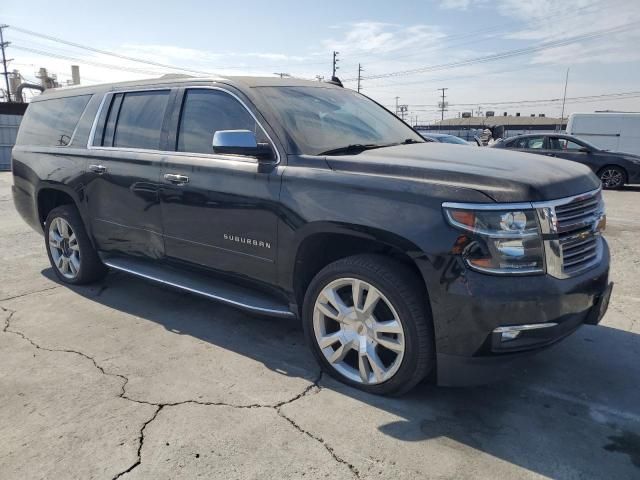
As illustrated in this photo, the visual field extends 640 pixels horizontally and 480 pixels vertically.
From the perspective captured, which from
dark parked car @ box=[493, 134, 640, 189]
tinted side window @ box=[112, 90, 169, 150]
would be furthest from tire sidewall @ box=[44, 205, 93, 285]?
dark parked car @ box=[493, 134, 640, 189]

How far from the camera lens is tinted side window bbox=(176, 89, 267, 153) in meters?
3.56

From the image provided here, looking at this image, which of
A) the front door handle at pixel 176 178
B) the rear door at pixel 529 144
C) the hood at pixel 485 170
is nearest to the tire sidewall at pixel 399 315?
the hood at pixel 485 170

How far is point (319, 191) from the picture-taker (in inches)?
119

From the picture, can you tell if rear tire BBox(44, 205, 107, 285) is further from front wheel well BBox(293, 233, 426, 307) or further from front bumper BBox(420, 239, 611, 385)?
front bumper BBox(420, 239, 611, 385)

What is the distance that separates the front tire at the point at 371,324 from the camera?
9.01 feet

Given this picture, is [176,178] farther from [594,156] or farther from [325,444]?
[594,156]

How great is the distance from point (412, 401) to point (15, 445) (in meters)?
2.09

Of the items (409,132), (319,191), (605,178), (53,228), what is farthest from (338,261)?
(605,178)

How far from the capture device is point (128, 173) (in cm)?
417

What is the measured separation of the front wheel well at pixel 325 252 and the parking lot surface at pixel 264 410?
596 mm

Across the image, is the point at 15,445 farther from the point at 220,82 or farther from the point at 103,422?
the point at 220,82

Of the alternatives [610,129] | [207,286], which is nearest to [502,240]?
[207,286]

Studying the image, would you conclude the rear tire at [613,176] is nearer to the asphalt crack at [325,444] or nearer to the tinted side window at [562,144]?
the tinted side window at [562,144]

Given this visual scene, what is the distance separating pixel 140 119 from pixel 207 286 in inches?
61.7
